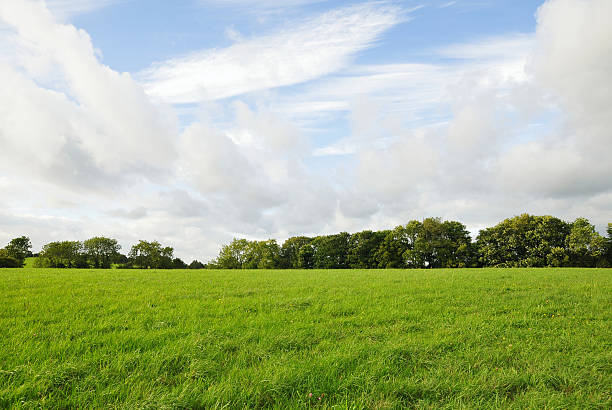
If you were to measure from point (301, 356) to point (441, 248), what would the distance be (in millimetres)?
69428

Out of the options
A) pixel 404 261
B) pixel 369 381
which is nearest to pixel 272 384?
pixel 369 381

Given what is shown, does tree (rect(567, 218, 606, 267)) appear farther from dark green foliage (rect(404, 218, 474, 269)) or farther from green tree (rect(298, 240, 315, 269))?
green tree (rect(298, 240, 315, 269))

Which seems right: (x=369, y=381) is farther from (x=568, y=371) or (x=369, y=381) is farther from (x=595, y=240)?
(x=595, y=240)

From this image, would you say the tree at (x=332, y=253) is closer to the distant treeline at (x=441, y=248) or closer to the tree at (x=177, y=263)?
the distant treeline at (x=441, y=248)

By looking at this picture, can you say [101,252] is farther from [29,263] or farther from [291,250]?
[291,250]

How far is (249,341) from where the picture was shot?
267 inches

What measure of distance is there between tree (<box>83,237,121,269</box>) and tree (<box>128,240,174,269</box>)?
5166 millimetres

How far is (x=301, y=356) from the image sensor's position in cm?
593

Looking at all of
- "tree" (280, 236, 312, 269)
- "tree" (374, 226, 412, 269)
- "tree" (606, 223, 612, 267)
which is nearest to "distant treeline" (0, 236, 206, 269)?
"tree" (280, 236, 312, 269)

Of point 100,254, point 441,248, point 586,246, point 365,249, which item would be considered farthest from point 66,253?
point 586,246

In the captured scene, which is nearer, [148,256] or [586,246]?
[586,246]

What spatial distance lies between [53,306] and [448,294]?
587 inches

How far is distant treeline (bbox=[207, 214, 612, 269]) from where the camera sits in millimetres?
59062

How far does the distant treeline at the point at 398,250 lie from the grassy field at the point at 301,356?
61544 mm
